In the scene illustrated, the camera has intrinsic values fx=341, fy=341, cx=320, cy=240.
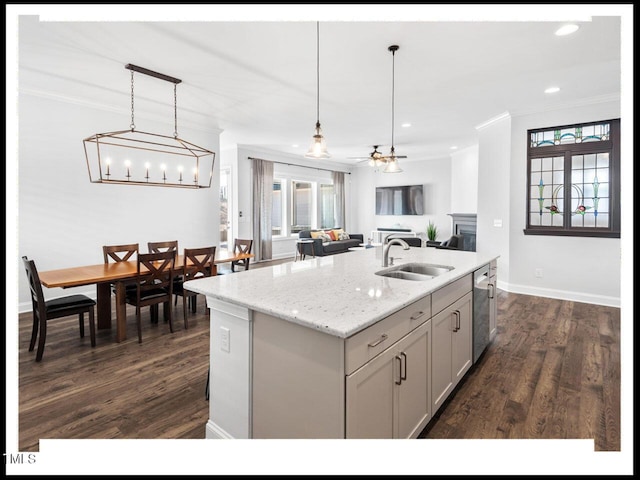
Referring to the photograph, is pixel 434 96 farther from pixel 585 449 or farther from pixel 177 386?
pixel 177 386

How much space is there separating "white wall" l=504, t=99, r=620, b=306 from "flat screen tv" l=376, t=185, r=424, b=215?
410 centimetres

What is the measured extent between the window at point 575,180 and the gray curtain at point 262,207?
5.31m

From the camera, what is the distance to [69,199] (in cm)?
437

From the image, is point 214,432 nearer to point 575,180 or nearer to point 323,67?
point 323,67

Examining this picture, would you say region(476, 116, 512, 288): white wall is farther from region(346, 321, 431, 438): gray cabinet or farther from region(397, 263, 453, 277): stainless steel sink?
region(346, 321, 431, 438): gray cabinet

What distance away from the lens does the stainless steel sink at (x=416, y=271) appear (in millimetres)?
2529

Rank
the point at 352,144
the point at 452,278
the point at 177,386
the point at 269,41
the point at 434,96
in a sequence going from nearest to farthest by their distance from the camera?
the point at 452,278 → the point at 177,386 → the point at 269,41 → the point at 434,96 → the point at 352,144

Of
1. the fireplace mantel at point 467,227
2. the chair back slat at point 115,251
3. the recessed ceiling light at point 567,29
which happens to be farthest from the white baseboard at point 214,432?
the fireplace mantel at point 467,227

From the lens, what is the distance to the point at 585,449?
1715 millimetres

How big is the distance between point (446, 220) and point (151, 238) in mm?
6873

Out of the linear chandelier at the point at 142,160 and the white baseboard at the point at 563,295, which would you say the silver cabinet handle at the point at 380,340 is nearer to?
the linear chandelier at the point at 142,160

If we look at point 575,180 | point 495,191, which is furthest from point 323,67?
point 575,180

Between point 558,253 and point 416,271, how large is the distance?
3229mm

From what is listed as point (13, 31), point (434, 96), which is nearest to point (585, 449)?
point (13, 31)
